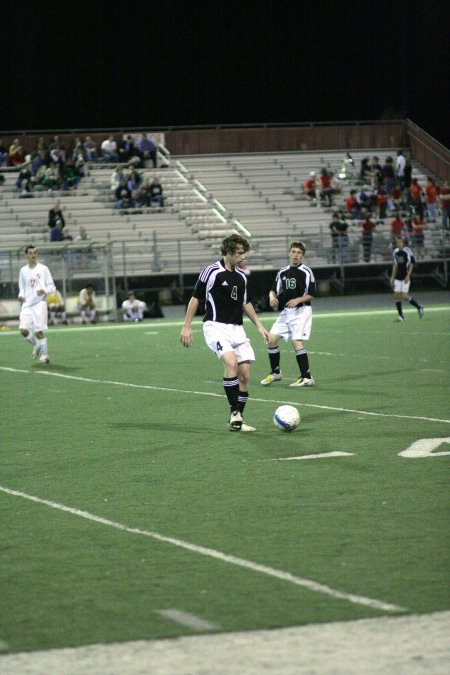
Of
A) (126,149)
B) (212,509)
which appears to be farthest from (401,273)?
(212,509)

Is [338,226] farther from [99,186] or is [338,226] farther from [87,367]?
[87,367]

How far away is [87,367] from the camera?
65.7ft

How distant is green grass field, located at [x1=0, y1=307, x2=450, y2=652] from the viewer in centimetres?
575

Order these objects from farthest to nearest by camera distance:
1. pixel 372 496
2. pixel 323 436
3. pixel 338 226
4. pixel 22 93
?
1. pixel 22 93
2. pixel 338 226
3. pixel 323 436
4. pixel 372 496

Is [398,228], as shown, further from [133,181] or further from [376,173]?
[133,181]

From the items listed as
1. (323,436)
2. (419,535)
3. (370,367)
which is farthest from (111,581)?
(370,367)

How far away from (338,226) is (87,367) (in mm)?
23549

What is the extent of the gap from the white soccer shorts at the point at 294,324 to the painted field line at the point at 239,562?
27.5 feet

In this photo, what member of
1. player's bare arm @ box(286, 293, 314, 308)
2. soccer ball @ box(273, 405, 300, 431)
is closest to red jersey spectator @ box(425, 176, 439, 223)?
player's bare arm @ box(286, 293, 314, 308)

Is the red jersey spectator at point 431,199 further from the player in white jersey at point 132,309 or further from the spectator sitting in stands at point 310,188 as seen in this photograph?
A: the player in white jersey at point 132,309

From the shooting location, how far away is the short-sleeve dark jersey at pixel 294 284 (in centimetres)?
1652

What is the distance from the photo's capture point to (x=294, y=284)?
1661 cm

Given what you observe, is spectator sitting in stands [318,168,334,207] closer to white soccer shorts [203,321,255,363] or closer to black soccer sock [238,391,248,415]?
white soccer shorts [203,321,255,363]

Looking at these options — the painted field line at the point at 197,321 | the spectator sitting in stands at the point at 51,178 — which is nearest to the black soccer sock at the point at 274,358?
the painted field line at the point at 197,321
